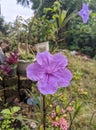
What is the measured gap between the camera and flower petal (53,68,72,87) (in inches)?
31.3

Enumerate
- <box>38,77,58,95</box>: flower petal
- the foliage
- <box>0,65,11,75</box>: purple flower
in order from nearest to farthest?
<box>38,77,58,95</box>: flower petal
<box>0,65,11,75</box>: purple flower
the foliage

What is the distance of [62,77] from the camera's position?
0.80 meters

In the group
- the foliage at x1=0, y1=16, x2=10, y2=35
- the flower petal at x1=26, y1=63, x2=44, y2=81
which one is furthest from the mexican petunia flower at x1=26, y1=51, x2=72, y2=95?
the foliage at x1=0, y1=16, x2=10, y2=35

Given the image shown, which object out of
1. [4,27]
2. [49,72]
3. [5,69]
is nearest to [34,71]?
[49,72]

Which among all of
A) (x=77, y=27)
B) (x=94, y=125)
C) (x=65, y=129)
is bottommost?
(x=94, y=125)

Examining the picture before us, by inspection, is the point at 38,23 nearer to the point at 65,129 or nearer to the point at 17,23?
the point at 17,23

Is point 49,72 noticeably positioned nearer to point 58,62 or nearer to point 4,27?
point 58,62

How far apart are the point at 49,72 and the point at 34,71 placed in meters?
0.05

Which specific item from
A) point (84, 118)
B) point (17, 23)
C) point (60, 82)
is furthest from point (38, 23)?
point (60, 82)

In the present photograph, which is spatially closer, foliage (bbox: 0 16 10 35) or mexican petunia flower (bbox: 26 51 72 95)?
mexican petunia flower (bbox: 26 51 72 95)

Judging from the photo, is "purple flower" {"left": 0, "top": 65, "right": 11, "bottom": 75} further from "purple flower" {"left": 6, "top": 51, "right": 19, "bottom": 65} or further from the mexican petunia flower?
the mexican petunia flower

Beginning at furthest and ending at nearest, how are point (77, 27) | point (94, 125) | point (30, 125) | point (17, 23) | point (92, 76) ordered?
1. point (77, 27)
2. point (92, 76)
3. point (17, 23)
4. point (94, 125)
5. point (30, 125)

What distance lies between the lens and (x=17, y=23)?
256 cm

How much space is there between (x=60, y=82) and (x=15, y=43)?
186cm
